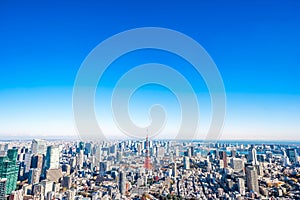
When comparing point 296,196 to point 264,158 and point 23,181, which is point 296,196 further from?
point 23,181

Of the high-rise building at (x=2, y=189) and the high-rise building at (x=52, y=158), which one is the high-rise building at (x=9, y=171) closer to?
the high-rise building at (x=2, y=189)

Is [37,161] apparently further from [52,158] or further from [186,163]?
[186,163]

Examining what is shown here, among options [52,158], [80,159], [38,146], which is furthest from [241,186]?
[38,146]

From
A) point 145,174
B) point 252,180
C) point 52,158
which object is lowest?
point 145,174

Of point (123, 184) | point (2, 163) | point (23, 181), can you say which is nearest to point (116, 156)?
point (123, 184)

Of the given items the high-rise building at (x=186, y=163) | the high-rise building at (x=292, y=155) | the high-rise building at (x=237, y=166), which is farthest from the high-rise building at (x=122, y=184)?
the high-rise building at (x=292, y=155)

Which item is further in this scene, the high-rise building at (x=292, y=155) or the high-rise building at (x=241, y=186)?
the high-rise building at (x=292, y=155)

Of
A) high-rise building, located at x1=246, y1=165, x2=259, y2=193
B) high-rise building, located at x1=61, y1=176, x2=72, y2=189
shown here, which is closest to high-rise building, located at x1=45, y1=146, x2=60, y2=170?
high-rise building, located at x1=61, y1=176, x2=72, y2=189

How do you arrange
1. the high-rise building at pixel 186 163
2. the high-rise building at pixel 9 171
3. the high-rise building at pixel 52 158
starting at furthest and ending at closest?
the high-rise building at pixel 52 158 → the high-rise building at pixel 186 163 → the high-rise building at pixel 9 171
